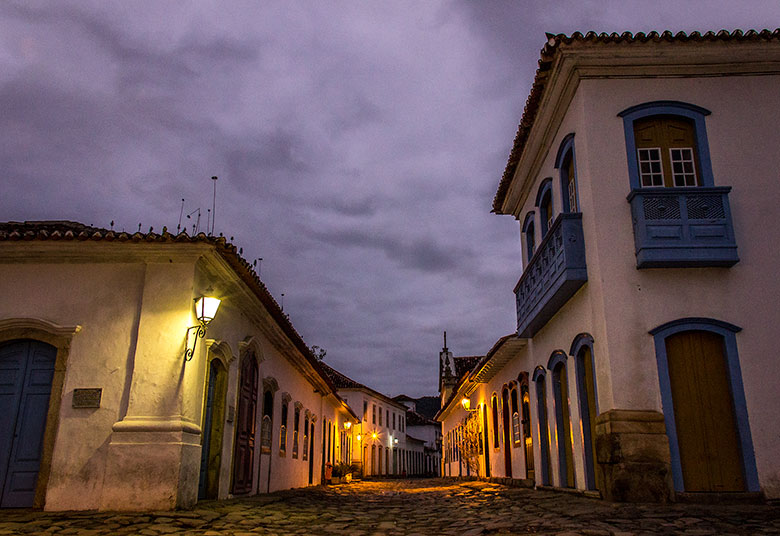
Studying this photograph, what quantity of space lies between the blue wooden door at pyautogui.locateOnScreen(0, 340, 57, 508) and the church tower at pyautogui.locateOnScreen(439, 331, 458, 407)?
1375 inches

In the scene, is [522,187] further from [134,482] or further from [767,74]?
[134,482]

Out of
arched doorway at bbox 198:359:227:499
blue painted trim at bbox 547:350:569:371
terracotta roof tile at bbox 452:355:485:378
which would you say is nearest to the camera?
arched doorway at bbox 198:359:227:499

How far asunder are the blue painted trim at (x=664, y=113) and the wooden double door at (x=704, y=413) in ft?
8.60

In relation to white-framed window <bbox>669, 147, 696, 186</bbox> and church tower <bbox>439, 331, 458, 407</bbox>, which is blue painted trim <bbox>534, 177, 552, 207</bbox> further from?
church tower <bbox>439, 331, 458, 407</bbox>

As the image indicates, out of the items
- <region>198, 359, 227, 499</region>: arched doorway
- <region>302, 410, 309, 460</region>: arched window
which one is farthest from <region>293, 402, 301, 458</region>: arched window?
<region>198, 359, 227, 499</region>: arched doorway

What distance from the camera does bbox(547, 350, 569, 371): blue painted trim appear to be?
11634 mm

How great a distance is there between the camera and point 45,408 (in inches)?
361

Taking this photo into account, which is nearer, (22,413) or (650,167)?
(22,413)

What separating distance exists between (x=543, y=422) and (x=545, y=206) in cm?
467

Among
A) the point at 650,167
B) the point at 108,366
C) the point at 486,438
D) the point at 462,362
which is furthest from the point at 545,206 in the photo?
the point at 462,362

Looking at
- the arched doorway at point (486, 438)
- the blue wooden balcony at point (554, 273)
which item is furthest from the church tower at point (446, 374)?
the blue wooden balcony at point (554, 273)

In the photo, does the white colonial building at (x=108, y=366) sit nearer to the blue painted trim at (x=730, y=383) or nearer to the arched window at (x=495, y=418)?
the blue painted trim at (x=730, y=383)

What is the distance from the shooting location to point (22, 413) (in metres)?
9.16

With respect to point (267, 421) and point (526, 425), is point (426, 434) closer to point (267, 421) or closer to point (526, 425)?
point (526, 425)
